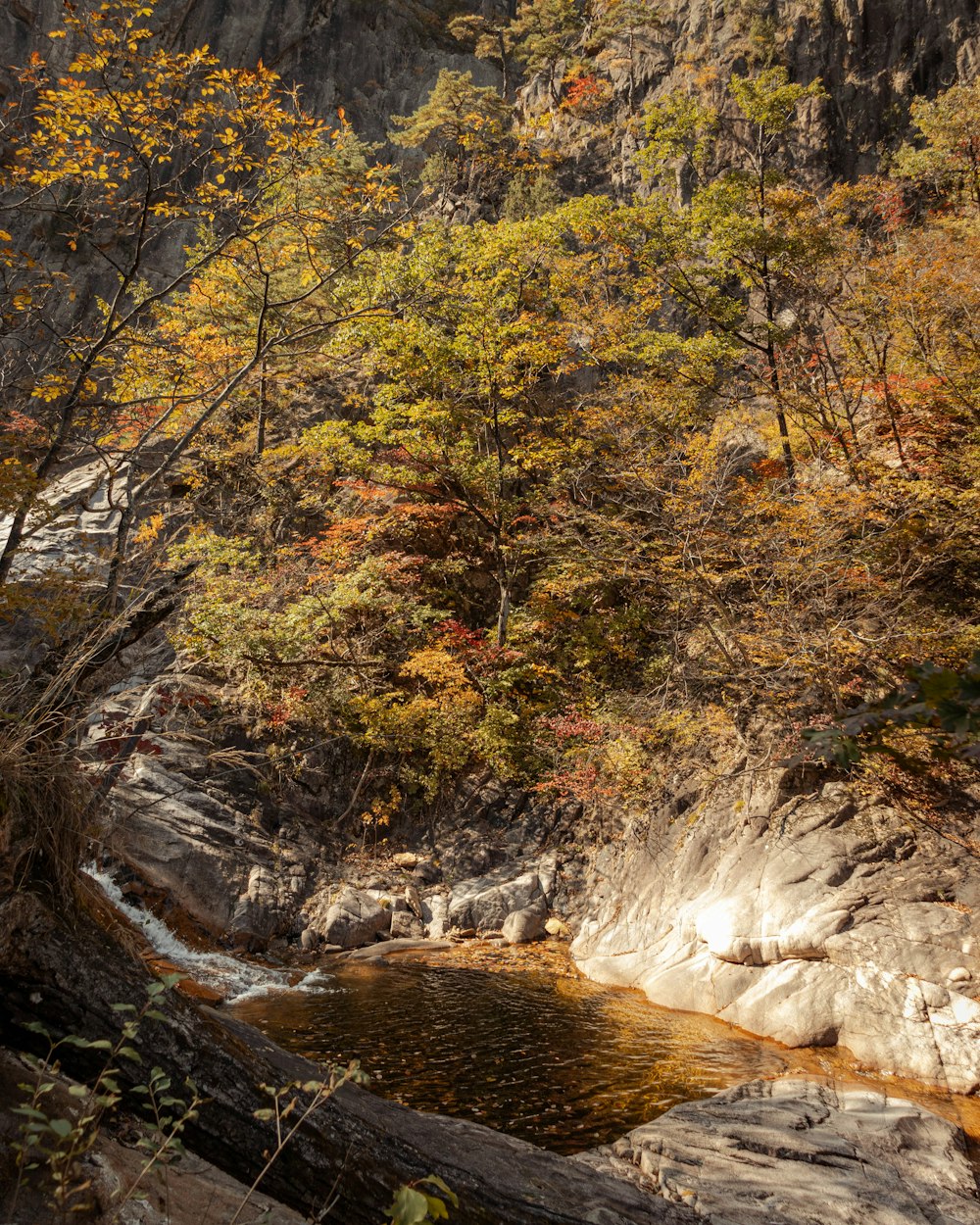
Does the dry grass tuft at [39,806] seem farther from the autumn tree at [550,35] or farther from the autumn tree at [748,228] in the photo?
the autumn tree at [550,35]

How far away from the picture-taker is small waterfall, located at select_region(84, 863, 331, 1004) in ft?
32.3

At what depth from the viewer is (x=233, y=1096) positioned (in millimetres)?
3393

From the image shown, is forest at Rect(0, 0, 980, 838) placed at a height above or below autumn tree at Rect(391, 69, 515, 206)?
below

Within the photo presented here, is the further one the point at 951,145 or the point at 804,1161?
the point at 951,145

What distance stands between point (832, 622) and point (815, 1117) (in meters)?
6.33

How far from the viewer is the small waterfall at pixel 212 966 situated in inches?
388

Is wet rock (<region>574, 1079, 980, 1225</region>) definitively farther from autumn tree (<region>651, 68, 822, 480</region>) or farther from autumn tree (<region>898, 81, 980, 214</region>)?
autumn tree (<region>898, 81, 980, 214</region>)

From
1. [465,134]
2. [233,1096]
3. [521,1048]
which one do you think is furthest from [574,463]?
[465,134]

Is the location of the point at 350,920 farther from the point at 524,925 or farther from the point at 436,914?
the point at 524,925

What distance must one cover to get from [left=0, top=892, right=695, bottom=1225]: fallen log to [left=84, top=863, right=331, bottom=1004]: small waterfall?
6628mm

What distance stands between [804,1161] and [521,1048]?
3.35 metres

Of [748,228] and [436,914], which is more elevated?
[748,228]

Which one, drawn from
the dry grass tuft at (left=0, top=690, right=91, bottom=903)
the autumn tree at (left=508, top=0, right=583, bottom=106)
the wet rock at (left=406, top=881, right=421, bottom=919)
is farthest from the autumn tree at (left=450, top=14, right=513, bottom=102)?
the dry grass tuft at (left=0, top=690, right=91, bottom=903)

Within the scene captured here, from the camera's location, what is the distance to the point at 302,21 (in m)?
35.8
